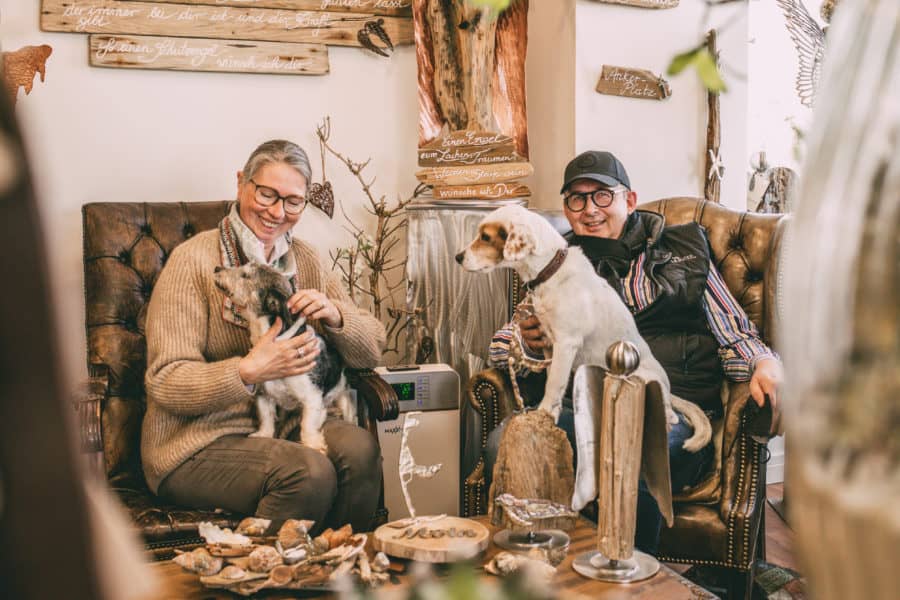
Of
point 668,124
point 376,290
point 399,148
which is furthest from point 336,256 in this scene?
point 668,124

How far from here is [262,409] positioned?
88.7 inches

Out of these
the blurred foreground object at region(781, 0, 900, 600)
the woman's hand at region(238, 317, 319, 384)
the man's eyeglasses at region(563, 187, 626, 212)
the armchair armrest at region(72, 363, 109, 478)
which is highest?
the man's eyeglasses at region(563, 187, 626, 212)

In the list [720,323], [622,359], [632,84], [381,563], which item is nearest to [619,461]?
[622,359]

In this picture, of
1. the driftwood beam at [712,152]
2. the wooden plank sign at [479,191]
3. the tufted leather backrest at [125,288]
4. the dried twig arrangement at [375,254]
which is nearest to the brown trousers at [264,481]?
the tufted leather backrest at [125,288]

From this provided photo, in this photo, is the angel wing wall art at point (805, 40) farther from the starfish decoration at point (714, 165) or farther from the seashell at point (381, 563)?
the seashell at point (381, 563)

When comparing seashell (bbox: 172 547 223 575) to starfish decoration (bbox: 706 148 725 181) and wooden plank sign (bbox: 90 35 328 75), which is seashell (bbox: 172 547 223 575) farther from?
starfish decoration (bbox: 706 148 725 181)

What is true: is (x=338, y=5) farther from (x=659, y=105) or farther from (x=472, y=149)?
(x=659, y=105)

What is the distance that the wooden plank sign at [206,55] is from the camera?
3.15 metres

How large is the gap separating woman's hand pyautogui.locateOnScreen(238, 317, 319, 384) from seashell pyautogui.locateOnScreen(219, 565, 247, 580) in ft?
2.35

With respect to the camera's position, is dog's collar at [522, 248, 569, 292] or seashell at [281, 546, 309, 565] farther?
dog's collar at [522, 248, 569, 292]

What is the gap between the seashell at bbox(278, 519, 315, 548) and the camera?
5.36ft

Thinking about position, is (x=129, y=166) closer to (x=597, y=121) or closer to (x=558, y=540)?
(x=597, y=121)

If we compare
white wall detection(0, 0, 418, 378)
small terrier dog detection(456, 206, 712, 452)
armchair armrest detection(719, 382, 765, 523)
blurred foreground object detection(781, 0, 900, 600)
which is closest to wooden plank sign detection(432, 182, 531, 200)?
white wall detection(0, 0, 418, 378)

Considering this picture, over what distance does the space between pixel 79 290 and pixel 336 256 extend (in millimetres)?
1067
